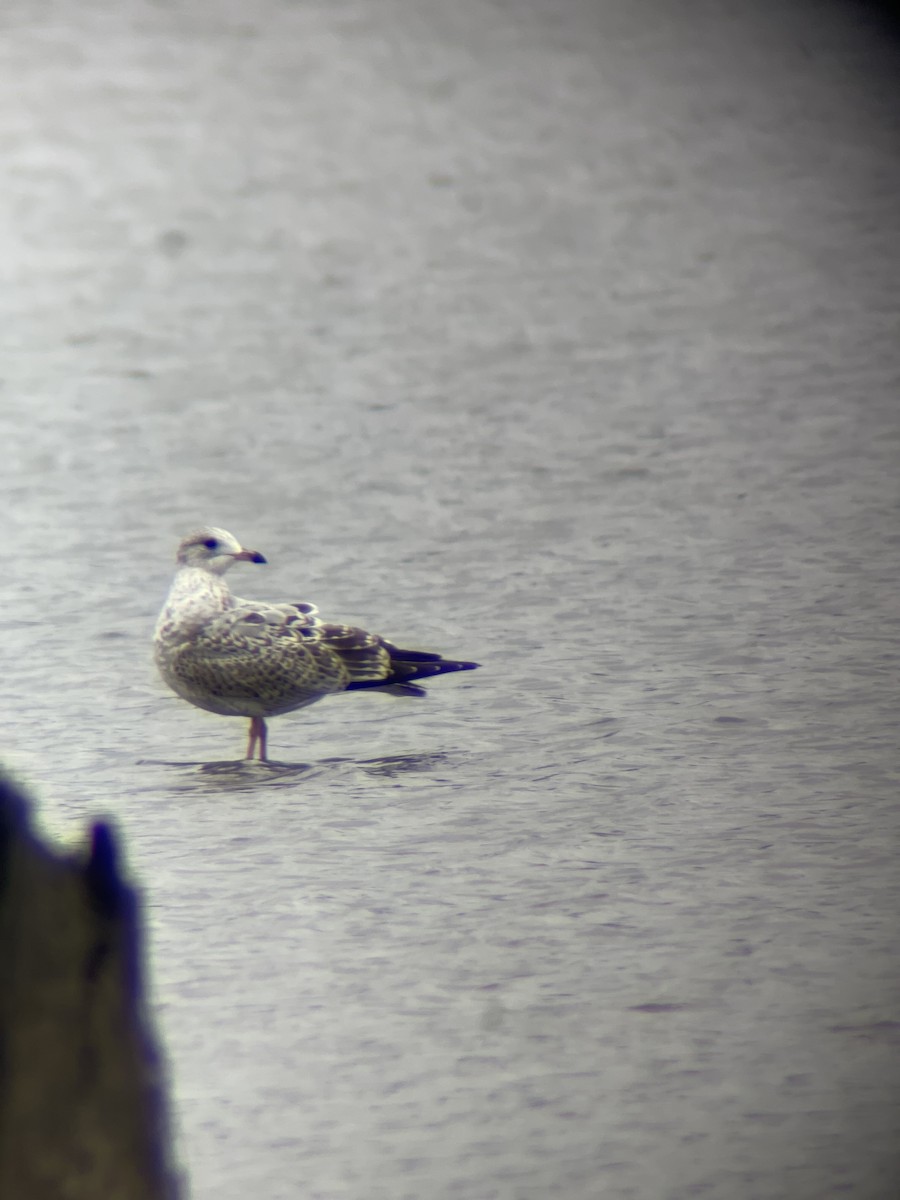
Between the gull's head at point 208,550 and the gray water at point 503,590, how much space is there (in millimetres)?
600

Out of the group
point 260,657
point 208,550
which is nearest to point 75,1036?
point 260,657

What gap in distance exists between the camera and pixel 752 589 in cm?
741

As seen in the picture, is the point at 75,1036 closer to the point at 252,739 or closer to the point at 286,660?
the point at 286,660

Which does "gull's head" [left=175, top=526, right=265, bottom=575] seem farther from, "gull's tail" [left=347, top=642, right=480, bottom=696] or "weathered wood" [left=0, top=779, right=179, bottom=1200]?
"weathered wood" [left=0, top=779, right=179, bottom=1200]

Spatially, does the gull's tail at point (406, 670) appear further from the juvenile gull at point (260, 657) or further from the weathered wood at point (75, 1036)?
the weathered wood at point (75, 1036)

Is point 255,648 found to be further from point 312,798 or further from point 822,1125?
point 822,1125

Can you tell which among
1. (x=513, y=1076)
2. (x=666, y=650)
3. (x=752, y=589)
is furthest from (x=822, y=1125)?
(x=752, y=589)

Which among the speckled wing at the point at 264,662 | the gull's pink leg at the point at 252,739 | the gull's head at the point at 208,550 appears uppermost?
the gull's head at the point at 208,550

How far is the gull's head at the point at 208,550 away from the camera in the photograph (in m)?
6.14

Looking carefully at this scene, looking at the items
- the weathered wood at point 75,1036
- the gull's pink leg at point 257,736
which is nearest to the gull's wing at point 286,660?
the gull's pink leg at point 257,736

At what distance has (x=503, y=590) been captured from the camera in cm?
750

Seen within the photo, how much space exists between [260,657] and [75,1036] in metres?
4.13

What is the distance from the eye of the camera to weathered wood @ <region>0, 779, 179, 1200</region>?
1.64m

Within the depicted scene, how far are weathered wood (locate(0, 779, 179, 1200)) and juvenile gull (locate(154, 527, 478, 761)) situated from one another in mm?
4088
